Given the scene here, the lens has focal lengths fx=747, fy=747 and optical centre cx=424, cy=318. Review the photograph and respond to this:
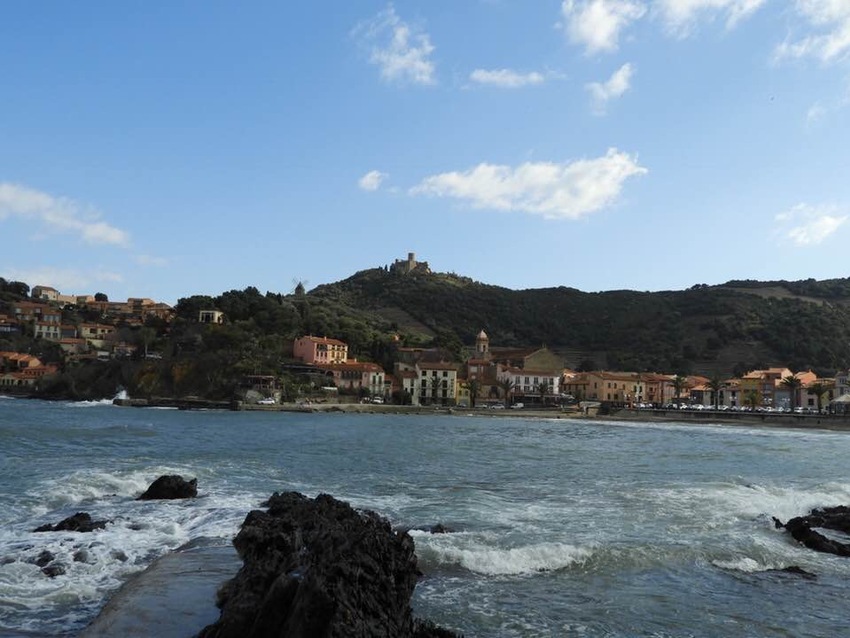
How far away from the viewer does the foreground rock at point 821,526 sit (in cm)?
1589

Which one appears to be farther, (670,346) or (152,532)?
(670,346)

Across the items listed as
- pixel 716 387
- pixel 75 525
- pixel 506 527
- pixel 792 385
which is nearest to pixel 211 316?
pixel 716 387

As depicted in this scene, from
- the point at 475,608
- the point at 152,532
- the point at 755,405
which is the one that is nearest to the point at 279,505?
the point at 152,532

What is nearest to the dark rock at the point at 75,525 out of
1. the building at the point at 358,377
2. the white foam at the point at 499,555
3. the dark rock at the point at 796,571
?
the white foam at the point at 499,555

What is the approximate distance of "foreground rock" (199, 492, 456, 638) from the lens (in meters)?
7.59

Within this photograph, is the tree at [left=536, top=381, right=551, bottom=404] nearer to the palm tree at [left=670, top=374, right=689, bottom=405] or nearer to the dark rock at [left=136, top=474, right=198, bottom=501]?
the palm tree at [left=670, top=374, right=689, bottom=405]

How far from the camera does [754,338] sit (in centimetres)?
13612

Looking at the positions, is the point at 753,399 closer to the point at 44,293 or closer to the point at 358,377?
the point at 358,377

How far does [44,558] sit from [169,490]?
23.7ft

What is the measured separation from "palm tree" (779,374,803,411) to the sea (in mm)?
61618

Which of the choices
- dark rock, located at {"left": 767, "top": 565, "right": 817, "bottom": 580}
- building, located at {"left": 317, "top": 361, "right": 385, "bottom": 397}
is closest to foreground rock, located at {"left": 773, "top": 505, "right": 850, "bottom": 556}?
dark rock, located at {"left": 767, "top": 565, "right": 817, "bottom": 580}

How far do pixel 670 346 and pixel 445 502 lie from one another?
12777 cm

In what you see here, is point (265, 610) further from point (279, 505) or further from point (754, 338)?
point (754, 338)

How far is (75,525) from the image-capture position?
1554cm
